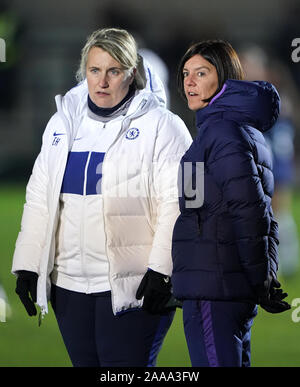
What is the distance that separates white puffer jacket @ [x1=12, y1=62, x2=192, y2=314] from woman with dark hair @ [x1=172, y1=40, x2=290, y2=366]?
0.63 ft

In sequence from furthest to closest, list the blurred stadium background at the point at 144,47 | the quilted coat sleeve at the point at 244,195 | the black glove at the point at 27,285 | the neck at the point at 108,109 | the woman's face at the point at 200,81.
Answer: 1. the blurred stadium background at the point at 144,47
2. the black glove at the point at 27,285
3. the neck at the point at 108,109
4. the woman's face at the point at 200,81
5. the quilted coat sleeve at the point at 244,195

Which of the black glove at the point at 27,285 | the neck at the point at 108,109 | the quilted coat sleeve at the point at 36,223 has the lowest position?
the black glove at the point at 27,285

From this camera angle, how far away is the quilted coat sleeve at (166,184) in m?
4.22

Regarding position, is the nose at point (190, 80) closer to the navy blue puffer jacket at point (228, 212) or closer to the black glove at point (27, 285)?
the navy blue puffer jacket at point (228, 212)

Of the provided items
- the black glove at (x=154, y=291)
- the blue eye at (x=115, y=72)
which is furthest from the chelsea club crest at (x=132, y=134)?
the black glove at (x=154, y=291)

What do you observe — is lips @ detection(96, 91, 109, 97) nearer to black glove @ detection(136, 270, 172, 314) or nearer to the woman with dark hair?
the woman with dark hair

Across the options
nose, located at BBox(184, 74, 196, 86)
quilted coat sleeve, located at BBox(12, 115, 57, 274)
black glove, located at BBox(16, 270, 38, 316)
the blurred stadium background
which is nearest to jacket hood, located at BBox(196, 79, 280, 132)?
nose, located at BBox(184, 74, 196, 86)

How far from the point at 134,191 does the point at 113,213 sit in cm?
13

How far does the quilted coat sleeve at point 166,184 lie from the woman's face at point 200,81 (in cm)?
18

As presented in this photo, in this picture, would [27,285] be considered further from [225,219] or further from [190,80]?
[190,80]

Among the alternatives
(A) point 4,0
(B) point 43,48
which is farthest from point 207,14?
(A) point 4,0

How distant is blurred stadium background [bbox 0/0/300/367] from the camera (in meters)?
10.4
